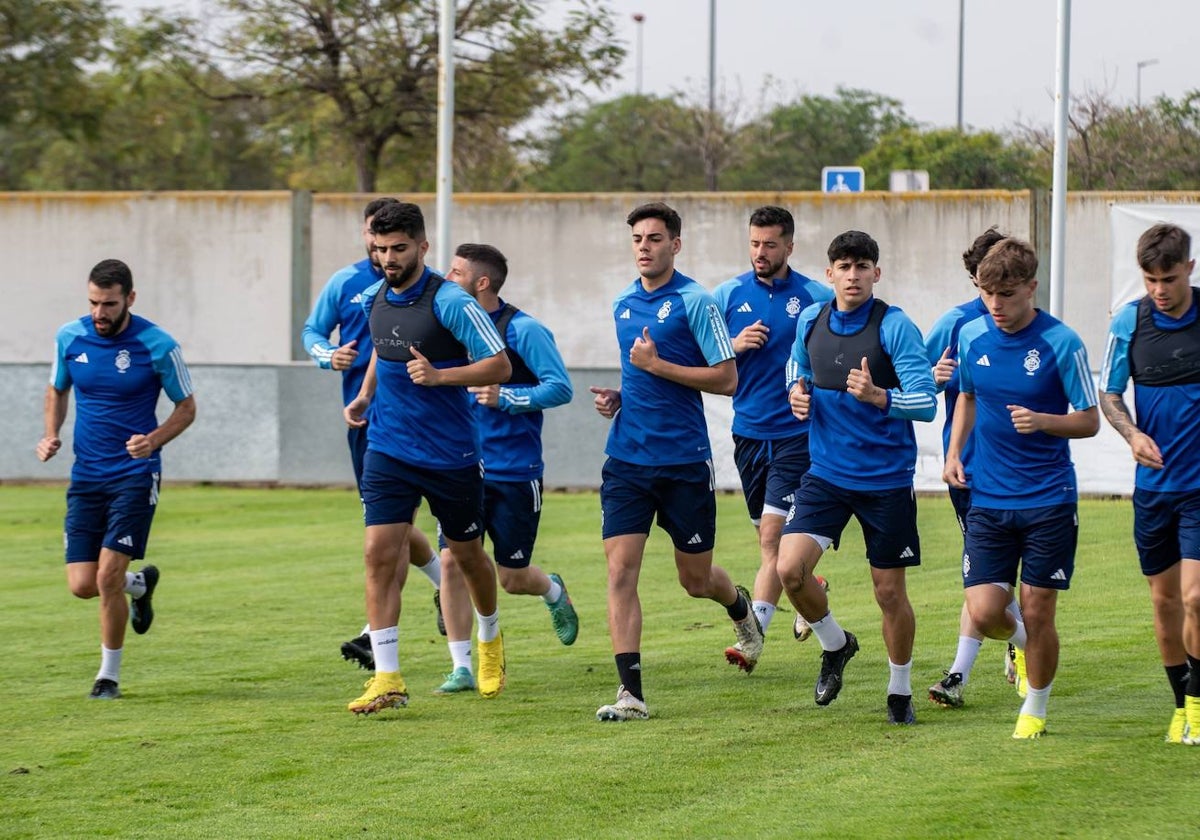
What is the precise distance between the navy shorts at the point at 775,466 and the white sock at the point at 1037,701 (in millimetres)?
2363

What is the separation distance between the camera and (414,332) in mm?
7895

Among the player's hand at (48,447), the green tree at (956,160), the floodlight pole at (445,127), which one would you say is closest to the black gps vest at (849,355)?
the player's hand at (48,447)

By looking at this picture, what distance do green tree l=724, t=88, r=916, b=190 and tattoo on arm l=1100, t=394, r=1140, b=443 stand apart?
38.0 meters

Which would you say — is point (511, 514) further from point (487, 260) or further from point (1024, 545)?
point (1024, 545)

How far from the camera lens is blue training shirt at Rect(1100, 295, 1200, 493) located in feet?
22.2

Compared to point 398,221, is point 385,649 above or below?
below

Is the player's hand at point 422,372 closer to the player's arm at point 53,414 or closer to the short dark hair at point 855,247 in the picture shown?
the short dark hair at point 855,247

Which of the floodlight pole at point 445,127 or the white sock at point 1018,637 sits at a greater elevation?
the floodlight pole at point 445,127

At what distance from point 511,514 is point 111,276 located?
2391mm

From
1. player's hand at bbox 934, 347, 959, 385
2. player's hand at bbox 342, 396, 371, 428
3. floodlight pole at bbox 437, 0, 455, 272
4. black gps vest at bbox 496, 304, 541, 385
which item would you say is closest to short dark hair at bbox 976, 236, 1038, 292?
player's hand at bbox 934, 347, 959, 385

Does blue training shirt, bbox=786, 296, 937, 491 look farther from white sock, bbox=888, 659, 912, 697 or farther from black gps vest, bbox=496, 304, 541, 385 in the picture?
black gps vest, bbox=496, 304, 541, 385

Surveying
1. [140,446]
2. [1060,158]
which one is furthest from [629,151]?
[140,446]

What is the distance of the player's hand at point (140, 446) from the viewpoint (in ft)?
28.3

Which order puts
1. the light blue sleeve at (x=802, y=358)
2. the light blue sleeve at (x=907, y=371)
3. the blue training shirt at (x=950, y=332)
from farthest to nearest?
the blue training shirt at (x=950, y=332) → the light blue sleeve at (x=802, y=358) → the light blue sleeve at (x=907, y=371)
